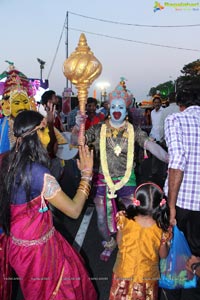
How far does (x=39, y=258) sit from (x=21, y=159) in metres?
0.68

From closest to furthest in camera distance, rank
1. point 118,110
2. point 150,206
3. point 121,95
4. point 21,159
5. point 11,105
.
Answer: point 21,159
point 150,206
point 11,105
point 118,110
point 121,95

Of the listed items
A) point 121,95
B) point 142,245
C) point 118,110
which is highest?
point 121,95

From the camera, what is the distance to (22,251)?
2.27 metres

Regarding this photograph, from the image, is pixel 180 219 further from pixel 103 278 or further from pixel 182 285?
A: pixel 103 278

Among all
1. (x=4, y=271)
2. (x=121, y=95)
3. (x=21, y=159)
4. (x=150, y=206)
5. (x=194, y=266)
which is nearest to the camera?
(x=21, y=159)

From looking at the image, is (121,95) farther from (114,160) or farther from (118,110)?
(114,160)

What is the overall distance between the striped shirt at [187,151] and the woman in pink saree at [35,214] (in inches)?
28.9

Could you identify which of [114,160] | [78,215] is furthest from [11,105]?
[78,215]

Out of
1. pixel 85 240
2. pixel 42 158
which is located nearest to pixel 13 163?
pixel 42 158

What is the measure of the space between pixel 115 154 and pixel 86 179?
166 cm

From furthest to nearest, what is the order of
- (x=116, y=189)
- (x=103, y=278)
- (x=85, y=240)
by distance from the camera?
1. (x=85, y=240)
2. (x=116, y=189)
3. (x=103, y=278)

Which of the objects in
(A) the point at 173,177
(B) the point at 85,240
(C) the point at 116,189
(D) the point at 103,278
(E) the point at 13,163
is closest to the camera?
(E) the point at 13,163

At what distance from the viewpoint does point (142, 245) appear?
2.53 m

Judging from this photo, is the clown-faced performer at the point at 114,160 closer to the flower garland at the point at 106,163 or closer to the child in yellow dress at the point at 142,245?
the flower garland at the point at 106,163
